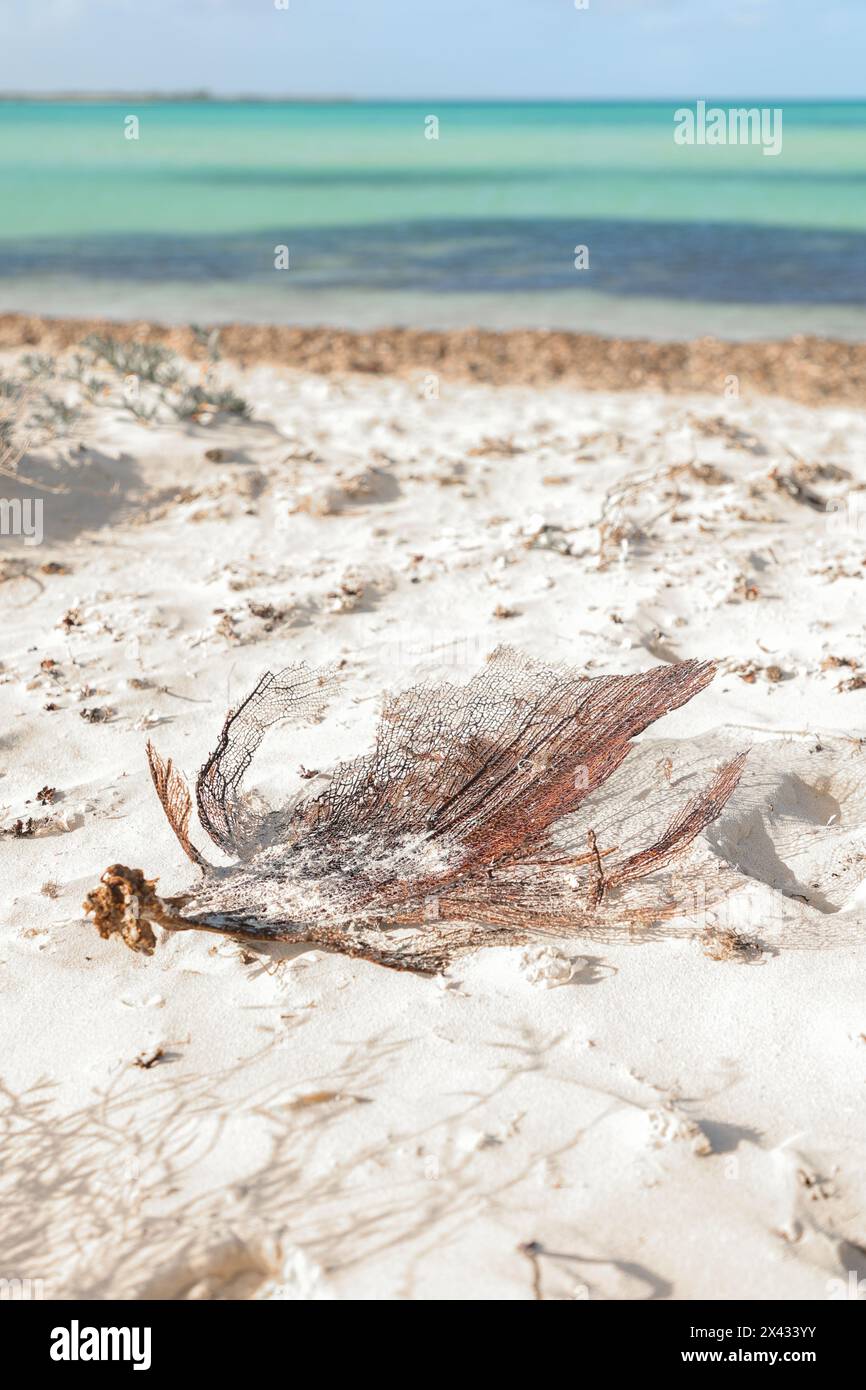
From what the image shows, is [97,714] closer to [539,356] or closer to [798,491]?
[798,491]

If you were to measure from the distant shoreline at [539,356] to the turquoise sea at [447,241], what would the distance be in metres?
1.42

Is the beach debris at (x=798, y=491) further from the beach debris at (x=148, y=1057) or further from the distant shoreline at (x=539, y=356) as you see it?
the beach debris at (x=148, y=1057)

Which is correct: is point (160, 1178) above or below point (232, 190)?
below

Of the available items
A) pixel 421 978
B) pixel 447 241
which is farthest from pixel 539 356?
pixel 447 241

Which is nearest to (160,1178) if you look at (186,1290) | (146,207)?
(186,1290)

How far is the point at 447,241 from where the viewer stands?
16.2m

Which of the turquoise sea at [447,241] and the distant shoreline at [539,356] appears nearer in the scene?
the distant shoreline at [539,356]

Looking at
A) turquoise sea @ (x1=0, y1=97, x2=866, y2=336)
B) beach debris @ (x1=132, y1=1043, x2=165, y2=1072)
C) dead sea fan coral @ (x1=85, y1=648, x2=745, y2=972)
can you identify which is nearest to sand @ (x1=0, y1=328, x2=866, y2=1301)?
beach debris @ (x1=132, y1=1043, x2=165, y2=1072)

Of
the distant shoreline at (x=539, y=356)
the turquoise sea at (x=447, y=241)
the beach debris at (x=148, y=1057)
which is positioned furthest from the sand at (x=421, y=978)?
the turquoise sea at (x=447, y=241)

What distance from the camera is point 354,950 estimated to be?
251 cm

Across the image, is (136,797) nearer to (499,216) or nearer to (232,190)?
(499,216)

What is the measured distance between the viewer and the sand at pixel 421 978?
1.92 meters

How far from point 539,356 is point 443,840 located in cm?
687

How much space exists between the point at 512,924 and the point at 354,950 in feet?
1.28
